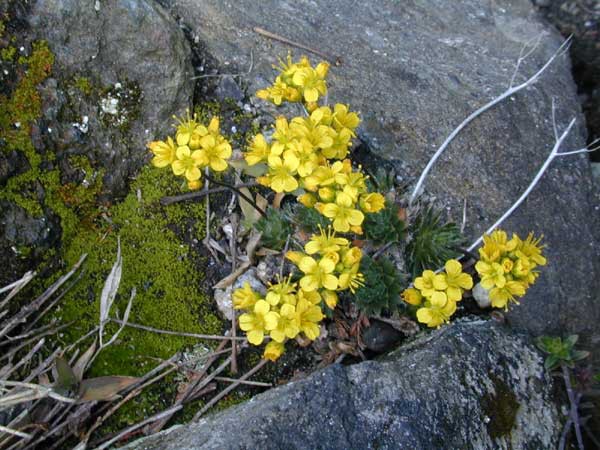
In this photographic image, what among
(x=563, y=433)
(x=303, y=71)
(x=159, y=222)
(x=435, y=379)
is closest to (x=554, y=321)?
(x=563, y=433)

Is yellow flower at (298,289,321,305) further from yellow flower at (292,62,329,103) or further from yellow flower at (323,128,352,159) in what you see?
yellow flower at (292,62,329,103)

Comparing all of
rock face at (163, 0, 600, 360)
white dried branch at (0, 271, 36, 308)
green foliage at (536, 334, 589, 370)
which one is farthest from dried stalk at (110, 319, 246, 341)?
Result: green foliage at (536, 334, 589, 370)

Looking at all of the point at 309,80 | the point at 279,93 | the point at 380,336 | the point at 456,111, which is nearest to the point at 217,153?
the point at 279,93

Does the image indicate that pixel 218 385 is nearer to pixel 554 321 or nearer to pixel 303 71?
pixel 303 71

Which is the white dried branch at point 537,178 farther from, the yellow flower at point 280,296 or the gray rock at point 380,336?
the yellow flower at point 280,296

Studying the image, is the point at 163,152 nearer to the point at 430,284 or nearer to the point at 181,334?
the point at 181,334

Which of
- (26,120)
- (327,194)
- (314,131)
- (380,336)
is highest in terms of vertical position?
(314,131)
